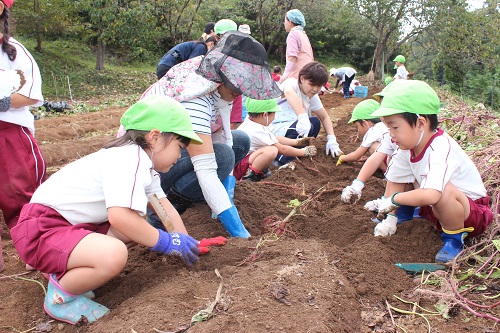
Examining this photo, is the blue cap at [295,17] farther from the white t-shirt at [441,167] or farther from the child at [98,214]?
the child at [98,214]

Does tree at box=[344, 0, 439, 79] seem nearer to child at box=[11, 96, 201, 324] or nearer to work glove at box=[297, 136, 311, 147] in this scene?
work glove at box=[297, 136, 311, 147]

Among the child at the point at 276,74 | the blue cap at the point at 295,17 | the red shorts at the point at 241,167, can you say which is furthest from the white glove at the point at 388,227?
the child at the point at 276,74

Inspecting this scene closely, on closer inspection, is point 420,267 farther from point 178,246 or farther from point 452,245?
point 178,246

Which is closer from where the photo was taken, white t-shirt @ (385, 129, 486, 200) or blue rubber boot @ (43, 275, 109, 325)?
blue rubber boot @ (43, 275, 109, 325)

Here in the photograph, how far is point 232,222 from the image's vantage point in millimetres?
2809

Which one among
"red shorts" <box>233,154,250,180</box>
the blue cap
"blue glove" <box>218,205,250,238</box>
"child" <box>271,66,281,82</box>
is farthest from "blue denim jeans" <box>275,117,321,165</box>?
"child" <box>271,66,281,82</box>

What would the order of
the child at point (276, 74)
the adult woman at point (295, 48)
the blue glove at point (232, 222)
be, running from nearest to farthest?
1. the blue glove at point (232, 222)
2. the adult woman at point (295, 48)
3. the child at point (276, 74)

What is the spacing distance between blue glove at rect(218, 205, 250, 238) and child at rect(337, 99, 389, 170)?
1.84 meters

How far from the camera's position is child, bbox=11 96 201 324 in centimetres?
202

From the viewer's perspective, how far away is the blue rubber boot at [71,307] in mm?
2086

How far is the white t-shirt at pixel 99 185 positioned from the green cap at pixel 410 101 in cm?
131

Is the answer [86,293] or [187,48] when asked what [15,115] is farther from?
[187,48]

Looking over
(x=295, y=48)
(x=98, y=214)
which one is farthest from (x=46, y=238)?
(x=295, y=48)

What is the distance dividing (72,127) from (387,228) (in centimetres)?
686
